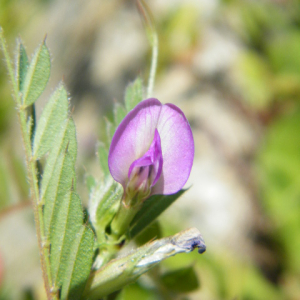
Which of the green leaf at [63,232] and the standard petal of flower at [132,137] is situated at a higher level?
the standard petal of flower at [132,137]

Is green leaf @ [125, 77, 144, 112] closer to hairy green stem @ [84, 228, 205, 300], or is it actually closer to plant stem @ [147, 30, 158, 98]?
plant stem @ [147, 30, 158, 98]

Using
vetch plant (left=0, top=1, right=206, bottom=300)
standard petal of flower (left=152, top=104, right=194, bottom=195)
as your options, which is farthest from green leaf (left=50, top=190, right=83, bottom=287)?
standard petal of flower (left=152, top=104, right=194, bottom=195)

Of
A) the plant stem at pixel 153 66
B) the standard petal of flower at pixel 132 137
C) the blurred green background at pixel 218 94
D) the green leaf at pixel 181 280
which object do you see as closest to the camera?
the standard petal of flower at pixel 132 137

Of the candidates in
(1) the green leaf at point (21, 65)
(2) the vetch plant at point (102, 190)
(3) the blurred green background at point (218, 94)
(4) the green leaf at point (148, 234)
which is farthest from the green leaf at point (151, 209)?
(3) the blurred green background at point (218, 94)

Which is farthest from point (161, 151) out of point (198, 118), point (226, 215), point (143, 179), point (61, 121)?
point (198, 118)

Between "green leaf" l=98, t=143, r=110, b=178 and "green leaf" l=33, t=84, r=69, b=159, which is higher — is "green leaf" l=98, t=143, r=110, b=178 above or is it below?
below

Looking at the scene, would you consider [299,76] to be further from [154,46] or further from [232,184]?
[154,46]

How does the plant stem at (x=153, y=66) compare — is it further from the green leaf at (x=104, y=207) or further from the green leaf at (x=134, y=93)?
the green leaf at (x=104, y=207)

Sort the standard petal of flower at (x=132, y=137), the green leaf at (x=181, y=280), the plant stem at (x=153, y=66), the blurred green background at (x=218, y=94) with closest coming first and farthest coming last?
the standard petal of flower at (x=132, y=137)
the plant stem at (x=153, y=66)
the green leaf at (x=181, y=280)
the blurred green background at (x=218, y=94)
